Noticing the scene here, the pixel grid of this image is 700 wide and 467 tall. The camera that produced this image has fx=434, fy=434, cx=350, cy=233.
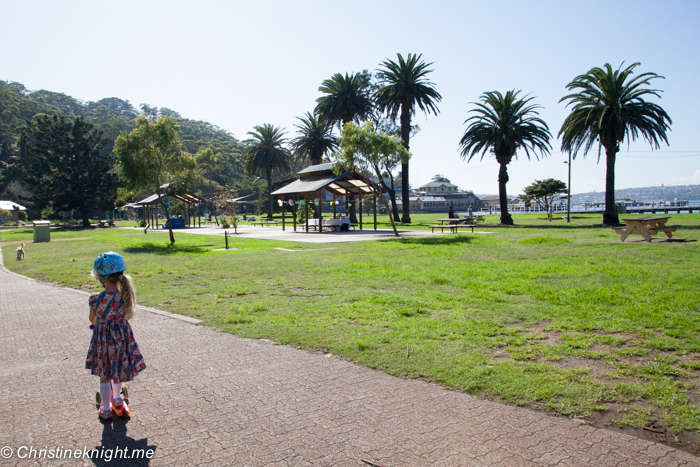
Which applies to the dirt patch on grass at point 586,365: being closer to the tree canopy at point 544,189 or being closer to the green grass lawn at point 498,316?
the green grass lawn at point 498,316

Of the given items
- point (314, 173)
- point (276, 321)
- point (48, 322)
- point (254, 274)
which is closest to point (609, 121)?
point (314, 173)

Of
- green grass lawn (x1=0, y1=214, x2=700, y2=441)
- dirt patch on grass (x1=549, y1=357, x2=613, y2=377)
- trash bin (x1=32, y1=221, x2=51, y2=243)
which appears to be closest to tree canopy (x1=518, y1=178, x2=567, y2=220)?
green grass lawn (x1=0, y1=214, x2=700, y2=441)

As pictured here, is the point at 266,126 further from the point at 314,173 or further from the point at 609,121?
the point at 609,121

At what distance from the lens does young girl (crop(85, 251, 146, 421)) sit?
3518 mm

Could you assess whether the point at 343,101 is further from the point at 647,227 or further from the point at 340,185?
the point at 647,227

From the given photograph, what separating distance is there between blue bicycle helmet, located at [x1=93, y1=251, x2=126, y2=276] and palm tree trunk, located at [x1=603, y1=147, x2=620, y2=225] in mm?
33714

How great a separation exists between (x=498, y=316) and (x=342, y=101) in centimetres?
3919

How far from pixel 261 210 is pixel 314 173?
130 feet

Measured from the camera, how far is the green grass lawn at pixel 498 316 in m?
3.79

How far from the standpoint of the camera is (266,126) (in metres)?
56.8

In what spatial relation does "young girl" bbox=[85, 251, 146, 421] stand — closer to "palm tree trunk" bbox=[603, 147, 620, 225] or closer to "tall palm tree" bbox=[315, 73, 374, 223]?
"palm tree trunk" bbox=[603, 147, 620, 225]

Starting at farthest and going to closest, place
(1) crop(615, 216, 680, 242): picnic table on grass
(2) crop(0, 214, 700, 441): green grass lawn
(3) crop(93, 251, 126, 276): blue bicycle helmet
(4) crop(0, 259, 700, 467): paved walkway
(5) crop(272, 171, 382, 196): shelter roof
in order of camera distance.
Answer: (5) crop(272, 171, 382, 196): shelter roof
(1) crop(615, 216, 680, 242): picnic table on grass
(2) crop(0, 214, 700, 441): green grass lawn
(3) crop(93, 251, 126, 276): blue bicycle helmet
(4) crop(0, 259, 700, 467): paved walkway

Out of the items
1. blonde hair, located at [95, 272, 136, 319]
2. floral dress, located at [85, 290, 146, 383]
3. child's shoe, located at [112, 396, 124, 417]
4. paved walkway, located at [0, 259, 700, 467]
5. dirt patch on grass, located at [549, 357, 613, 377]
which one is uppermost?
blonde hair, located at [95, 272, 136, 319]

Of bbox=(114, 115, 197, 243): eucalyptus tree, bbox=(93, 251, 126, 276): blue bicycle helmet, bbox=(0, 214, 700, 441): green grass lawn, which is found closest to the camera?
bbox=(93, 251, 126, 276): blue bicycle helmet
